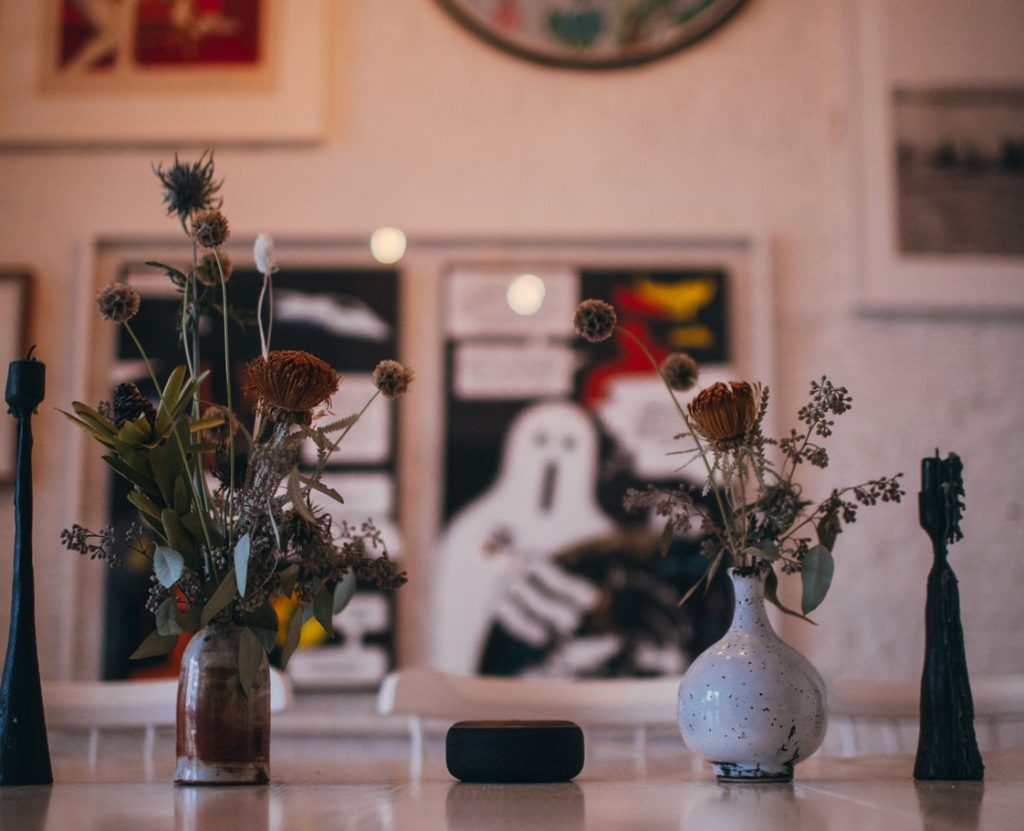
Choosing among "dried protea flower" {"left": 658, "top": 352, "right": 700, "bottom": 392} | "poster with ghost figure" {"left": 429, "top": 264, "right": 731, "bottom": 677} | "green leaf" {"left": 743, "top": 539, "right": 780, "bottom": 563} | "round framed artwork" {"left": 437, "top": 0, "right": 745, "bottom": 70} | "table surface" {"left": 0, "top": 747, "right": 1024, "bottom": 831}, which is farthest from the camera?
"round framed artwork" {"left": 437, "top": 0, "right": 745, "bottom": 70}

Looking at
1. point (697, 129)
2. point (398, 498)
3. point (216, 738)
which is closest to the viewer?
point (216, 738)

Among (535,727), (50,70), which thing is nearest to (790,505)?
(535,727)

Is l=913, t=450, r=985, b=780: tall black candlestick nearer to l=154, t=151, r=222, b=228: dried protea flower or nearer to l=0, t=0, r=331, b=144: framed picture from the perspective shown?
l=154, t=151, r=222, b=228: dried protea flower

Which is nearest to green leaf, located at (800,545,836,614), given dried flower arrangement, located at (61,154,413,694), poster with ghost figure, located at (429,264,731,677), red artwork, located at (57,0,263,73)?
dried flower arrangement, located at (61,154,413,694)

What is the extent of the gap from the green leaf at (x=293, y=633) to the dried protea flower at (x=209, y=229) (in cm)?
35

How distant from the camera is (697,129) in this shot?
2.58 meters

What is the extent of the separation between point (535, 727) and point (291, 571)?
270 mm

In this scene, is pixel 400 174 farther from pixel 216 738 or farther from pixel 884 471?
pixel 216 738

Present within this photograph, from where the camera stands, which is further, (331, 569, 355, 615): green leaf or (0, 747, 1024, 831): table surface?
(331, 569, 355, 615): green leaf

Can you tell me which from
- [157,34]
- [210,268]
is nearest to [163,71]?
[157,34]

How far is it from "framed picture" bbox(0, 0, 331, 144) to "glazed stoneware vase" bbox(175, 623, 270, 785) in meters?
1.74

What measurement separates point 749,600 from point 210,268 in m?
0.61

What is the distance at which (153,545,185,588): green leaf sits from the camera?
1.01 m

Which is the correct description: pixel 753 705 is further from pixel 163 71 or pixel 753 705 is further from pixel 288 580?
pixel 163 71
